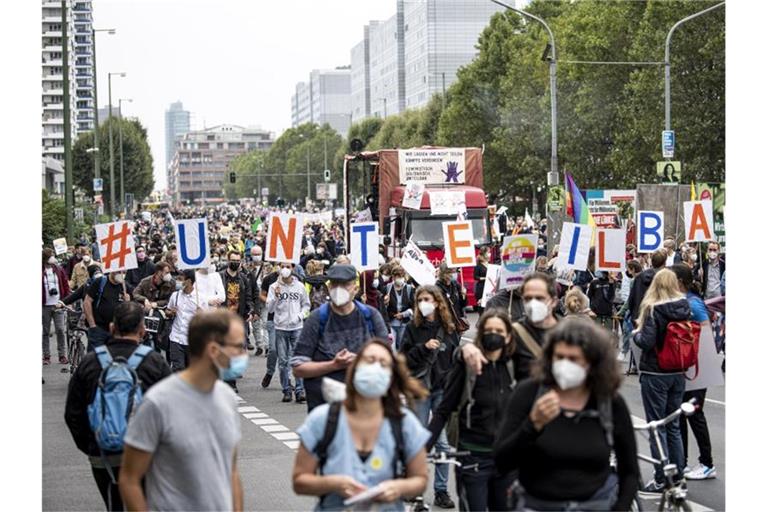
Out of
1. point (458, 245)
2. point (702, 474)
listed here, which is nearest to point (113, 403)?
point (702, 474)

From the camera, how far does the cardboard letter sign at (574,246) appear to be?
16.3 metres

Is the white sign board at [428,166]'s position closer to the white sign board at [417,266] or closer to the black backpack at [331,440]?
the white sign board at [417,266]

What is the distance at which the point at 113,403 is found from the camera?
24.9 feet

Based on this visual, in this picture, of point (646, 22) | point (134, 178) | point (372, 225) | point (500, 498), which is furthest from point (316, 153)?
point (500, 498)

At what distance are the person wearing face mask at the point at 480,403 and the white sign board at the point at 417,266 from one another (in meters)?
9.32

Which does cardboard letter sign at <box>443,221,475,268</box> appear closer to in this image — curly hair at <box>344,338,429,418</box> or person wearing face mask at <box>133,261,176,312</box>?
person wearing face mask at <box>133,261,176,312</box>

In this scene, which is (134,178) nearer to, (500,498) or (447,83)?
(447,83)

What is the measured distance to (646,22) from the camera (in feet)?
165

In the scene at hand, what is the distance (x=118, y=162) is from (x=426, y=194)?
92160 mm

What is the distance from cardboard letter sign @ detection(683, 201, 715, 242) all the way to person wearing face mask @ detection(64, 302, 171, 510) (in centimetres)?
1337

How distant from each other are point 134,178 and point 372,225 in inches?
4305

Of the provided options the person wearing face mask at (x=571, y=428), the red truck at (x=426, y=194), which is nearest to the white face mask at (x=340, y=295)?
the person wearing face mask at (x=571, y=428)

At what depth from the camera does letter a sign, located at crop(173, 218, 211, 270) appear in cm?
1653
